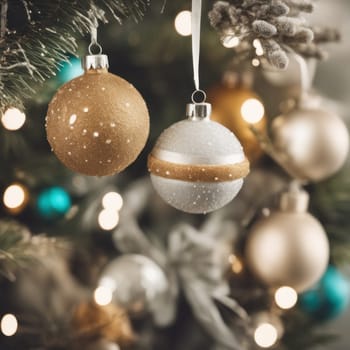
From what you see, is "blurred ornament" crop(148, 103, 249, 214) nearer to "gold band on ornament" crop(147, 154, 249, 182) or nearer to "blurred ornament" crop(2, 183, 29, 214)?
"gold band on ornament" crop(147, 154, 249, 182)

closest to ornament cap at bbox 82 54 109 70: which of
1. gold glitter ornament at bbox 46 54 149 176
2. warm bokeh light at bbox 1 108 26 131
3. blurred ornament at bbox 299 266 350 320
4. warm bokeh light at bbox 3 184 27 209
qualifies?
gold glitter ornament at bbox 46 54 149 176

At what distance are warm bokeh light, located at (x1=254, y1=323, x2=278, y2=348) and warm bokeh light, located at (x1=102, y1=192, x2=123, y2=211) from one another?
0.29 meters

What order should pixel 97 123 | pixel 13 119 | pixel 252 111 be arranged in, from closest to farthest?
1. pixel 97 123
2. pixel 13 119
3. pixel 252 111

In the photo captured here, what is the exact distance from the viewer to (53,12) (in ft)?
1.92

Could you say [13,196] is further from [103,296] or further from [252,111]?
[252,111]

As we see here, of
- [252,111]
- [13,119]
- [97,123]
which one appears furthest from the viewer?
[252,111]

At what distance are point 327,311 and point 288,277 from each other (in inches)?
9.0

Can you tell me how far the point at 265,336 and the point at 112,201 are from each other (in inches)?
12.5

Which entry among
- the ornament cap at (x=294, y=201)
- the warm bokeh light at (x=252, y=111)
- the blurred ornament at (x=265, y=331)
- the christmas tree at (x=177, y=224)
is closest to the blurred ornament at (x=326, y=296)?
the christmas tree at (x=177, y=224)

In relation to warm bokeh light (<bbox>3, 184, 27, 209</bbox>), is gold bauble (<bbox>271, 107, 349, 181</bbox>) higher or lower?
higher

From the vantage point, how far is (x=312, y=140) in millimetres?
842

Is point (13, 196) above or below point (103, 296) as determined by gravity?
above

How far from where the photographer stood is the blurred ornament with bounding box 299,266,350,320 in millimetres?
1026

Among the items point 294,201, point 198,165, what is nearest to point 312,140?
point 294,201
